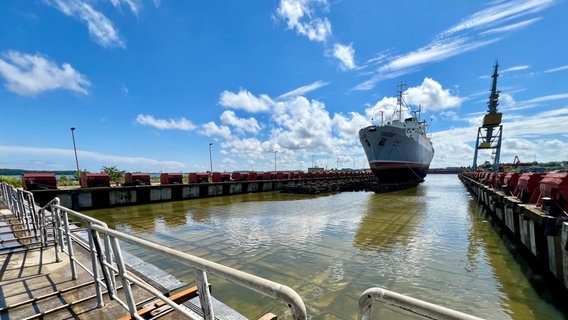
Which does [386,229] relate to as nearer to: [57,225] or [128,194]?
[57,225]

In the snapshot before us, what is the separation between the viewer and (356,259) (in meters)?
6.80

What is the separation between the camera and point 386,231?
997cm

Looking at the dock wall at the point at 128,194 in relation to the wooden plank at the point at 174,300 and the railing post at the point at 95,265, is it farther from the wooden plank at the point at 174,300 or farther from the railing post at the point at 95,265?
the wooden plank at the point at 174,300

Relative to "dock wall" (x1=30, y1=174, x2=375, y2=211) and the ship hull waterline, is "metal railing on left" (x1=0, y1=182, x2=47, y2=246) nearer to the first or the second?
"dock wall" (x1=30, y1=174, x2=375, y2=211)

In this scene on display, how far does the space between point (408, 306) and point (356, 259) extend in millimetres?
6126

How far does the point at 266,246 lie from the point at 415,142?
1439 inches

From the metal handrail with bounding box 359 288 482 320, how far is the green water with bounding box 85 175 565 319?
3358mm

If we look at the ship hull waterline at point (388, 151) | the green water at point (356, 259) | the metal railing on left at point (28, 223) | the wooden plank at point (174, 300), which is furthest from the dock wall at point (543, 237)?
the ship hull waterline at point (388, 151)

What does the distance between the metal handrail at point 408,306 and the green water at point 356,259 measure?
3358 millimetres

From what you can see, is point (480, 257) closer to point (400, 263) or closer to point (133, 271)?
point (400, 263)

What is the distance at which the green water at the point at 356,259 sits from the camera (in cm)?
467

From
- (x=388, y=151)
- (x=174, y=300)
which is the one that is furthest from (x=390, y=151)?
(x=174, y=300)

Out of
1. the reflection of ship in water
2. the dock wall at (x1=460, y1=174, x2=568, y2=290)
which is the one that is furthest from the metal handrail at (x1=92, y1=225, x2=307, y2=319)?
the reflection of ship in water

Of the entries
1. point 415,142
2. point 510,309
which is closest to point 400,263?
point 510,309
